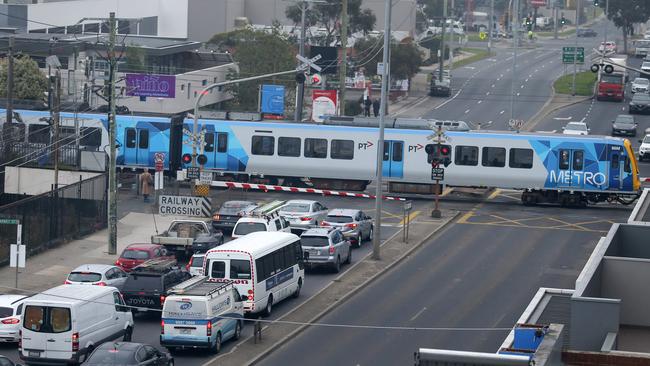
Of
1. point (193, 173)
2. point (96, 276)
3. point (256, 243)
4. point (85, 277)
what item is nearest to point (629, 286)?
point (256, 243)

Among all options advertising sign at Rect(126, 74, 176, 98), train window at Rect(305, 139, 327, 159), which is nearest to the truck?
advertising sign at Rect(126, 74, 176, 98)

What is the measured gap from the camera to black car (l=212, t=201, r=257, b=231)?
161ft

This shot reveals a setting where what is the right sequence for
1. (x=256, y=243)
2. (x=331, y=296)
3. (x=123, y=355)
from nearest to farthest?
(x=123, y=355)
(x=256, y=243)
(x=331, y=296)

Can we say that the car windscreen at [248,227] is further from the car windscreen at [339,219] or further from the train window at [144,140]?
the train window at [144,140]

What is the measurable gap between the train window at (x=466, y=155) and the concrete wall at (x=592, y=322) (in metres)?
40.7

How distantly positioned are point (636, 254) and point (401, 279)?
1814cm

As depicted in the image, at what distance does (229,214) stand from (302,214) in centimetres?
293

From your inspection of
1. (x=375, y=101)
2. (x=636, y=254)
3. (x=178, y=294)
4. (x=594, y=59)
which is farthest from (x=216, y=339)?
(x=594, y=59)

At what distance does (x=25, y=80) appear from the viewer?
7675 cm

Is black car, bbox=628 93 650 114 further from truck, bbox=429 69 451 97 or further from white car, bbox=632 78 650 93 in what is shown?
truck, bbox=429 69 451 97

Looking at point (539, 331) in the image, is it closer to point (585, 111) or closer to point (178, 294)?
point (178, 294)

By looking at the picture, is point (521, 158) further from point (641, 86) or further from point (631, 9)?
point (631, 9)

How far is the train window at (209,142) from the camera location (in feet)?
197

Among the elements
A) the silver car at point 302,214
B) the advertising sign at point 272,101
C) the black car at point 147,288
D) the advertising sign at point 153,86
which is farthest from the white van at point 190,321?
the advertising sign at point 272,101
